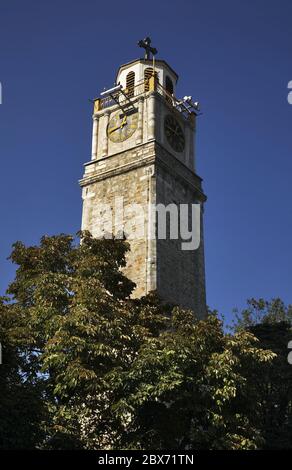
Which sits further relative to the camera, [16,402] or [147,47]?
[147,47]

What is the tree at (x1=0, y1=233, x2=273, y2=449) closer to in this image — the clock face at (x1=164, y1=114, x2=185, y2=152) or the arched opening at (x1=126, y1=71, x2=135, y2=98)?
the clock face at (x1=164, y1=114, x2=185, y2=152)

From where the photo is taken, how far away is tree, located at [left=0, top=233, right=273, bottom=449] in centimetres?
1752

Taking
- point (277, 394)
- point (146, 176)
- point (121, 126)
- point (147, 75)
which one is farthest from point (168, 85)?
point (277, 394)

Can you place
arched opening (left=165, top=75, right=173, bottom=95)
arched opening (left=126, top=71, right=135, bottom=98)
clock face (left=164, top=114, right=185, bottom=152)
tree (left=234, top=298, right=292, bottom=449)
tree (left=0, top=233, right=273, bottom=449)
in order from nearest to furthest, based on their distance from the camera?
1. tree (left=0, top=233, right=273, bottom=449)
2. tree (left=234, top=298, right=292, bottom=449)
3. clock face (left=164, top=114, right=185, bottom=152)
4. arched opening (left=126, top=71, right=135, bottom=98)
5. arched opening (left=165, top=75, right=173, bottom=95)

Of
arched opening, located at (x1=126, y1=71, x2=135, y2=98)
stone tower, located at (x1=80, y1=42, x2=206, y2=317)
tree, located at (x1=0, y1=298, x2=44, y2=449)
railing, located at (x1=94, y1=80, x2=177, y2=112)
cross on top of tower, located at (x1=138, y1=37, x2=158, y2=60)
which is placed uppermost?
cross on top of tower, located at (x1=138, y1=37, x2=158, y2=60)

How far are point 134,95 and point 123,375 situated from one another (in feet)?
68.3

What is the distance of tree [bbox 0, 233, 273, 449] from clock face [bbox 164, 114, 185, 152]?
15.9 m

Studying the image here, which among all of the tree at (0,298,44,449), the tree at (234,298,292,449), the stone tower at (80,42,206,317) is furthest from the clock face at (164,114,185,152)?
the tree at (0,298,44,449)

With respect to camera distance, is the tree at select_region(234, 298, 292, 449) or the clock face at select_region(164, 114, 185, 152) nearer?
the tree at select_region(234, 298, 292, 449)

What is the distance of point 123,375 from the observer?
1752 centimetres

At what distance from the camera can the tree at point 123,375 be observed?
1752 centimetres

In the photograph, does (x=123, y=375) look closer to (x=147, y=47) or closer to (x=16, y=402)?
(x=16, y=402)

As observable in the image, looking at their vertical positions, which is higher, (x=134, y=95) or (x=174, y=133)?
(x=134, y=95)
